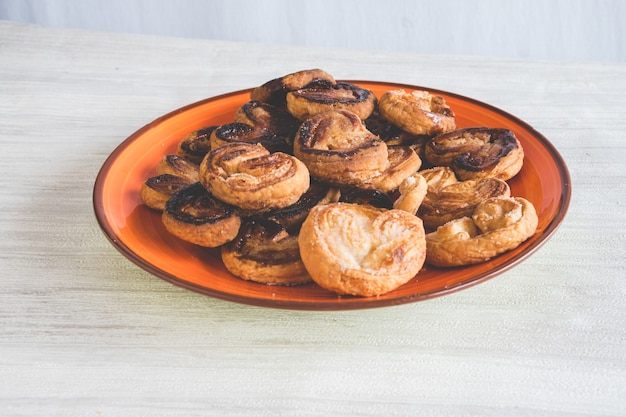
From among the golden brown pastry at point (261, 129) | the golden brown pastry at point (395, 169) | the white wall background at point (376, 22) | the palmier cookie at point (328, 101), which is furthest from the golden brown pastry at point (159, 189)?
the white wall background at point (376, 22)

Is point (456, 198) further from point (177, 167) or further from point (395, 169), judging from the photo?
point (177, 167)

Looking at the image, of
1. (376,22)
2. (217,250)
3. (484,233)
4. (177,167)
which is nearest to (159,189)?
(177,167)

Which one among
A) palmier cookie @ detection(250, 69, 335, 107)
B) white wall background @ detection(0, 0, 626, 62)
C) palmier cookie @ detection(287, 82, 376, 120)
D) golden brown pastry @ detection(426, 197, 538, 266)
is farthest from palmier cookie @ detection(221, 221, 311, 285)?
white wall background @ detection(0, 0, 626, 62)

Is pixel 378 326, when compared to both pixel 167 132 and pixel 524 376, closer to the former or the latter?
pixel 524 376

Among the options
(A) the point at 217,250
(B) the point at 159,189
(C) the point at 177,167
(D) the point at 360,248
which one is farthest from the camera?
(C) the point at 177,167

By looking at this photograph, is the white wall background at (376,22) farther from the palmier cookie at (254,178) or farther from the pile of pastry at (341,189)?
the palmier cookie at (254,178)
